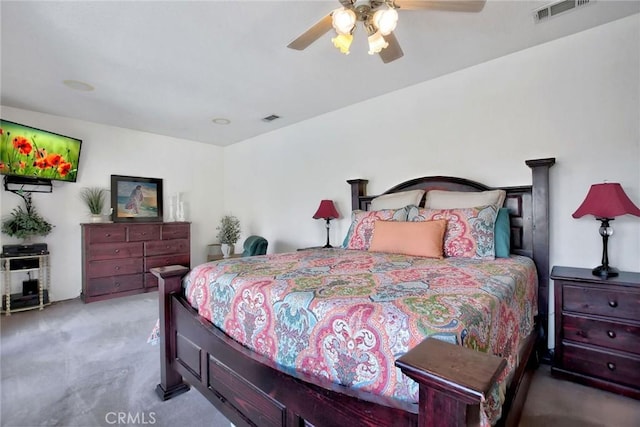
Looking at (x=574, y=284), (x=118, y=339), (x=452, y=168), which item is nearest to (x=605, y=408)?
(x=574, y=284)

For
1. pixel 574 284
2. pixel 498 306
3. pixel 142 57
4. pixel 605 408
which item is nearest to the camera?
pixel 498 306

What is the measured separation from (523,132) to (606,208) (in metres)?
0.93

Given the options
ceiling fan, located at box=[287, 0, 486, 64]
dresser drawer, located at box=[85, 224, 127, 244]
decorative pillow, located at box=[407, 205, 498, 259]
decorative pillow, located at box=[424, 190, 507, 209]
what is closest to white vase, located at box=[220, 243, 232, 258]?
dresser drawer, located at box=[85, 224, 127, 244]

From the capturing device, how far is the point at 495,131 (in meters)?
2.71

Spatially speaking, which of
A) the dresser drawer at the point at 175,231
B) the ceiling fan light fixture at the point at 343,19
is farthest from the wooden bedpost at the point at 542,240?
the dresser drawer at the point at 175,231

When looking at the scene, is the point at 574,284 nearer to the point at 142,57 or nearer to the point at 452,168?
the point at 452,168

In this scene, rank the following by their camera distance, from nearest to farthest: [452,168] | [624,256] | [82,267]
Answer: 1. [624,256]
2. [452,168]
3. [82,267]

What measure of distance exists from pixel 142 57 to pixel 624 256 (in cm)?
415

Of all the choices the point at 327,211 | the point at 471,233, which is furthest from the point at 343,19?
the point at 327,211

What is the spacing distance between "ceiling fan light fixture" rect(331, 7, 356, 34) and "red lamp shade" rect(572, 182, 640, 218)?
197 centimetres

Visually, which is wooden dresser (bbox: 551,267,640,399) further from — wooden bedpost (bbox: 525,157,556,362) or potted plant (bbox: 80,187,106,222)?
potted plant (bbox: 80,187,106,222)

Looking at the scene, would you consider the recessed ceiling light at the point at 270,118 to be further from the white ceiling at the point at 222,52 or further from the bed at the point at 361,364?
the bed at the point at 361,364

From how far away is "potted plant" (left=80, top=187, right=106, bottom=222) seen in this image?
4211mm

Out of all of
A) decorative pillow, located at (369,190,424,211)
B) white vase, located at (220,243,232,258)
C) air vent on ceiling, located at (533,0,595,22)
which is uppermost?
air vent on ceiling, located at (533,0,595,22)
